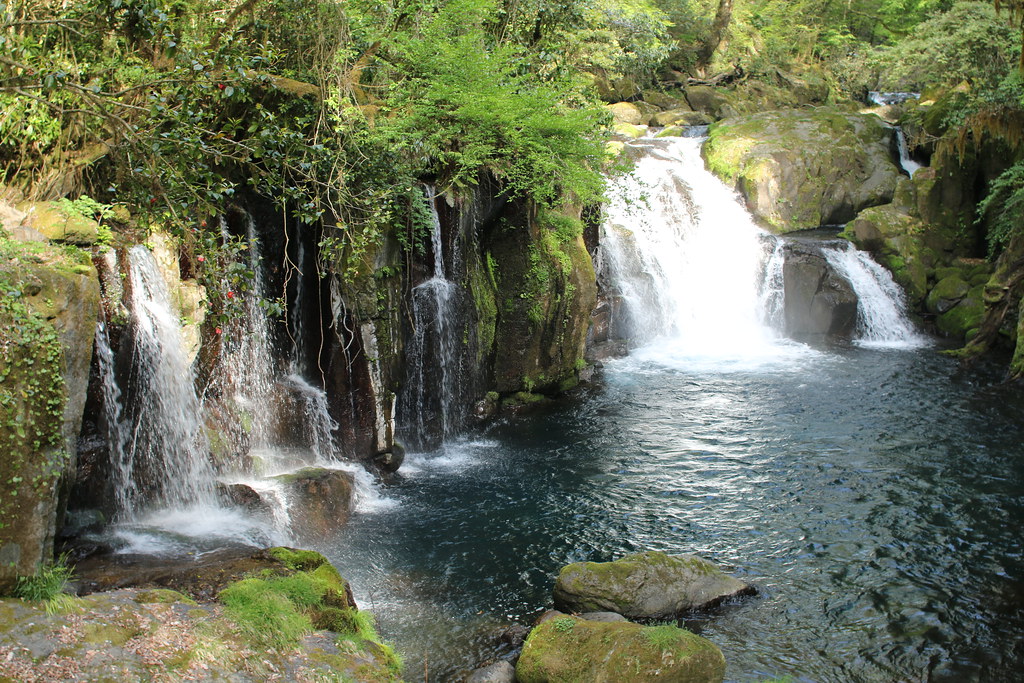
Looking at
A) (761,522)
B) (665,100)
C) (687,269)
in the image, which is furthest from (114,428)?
(665,100)

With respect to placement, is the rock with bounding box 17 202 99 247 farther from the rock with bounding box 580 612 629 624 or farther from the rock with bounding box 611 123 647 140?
the rock with bounding box 611 123 647 140

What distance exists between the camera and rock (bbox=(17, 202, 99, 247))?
298 inches

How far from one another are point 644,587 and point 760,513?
2.74 m

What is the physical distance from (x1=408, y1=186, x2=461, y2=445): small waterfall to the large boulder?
12661mm

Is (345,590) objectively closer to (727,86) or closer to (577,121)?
(577,121)

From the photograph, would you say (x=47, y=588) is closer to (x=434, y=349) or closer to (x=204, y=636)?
(x=204, y=636)

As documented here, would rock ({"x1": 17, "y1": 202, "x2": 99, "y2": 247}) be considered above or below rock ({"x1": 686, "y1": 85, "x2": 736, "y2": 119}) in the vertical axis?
below

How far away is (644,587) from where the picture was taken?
7.04 m

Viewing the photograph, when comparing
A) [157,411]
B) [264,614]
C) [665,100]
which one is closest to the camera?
[264,614]

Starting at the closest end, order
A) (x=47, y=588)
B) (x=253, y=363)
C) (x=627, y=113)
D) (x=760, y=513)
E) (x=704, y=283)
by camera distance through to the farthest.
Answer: (x=47, y=588) < (x=760, y=513) < (x=253, y=363) < (x=704, y=283) < (x=627, y=113)

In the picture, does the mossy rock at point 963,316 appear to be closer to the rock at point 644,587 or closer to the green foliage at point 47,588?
the rock at point 644,587

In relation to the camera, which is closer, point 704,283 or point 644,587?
point 644,587

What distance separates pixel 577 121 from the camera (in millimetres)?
11258

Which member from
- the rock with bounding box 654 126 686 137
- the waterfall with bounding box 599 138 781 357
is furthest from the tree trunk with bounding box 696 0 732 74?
the waterfall with bounding box 599 138 781 357
